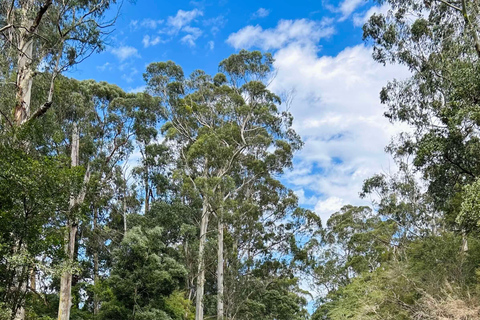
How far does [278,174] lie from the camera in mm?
18812

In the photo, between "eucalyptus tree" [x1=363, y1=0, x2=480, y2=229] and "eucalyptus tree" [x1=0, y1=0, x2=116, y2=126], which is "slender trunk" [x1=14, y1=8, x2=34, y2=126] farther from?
"eucalyptus tree" [x1=363, y1=0, x2=480, y2=229]

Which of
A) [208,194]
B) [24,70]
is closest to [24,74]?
[24,70]

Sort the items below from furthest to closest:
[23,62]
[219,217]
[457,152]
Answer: [219,217]
[457,152]
[23,62]

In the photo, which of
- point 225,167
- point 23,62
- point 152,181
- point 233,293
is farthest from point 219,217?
point 23,62

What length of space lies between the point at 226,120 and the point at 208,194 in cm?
411

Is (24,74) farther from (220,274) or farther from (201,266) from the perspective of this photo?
(220,274)

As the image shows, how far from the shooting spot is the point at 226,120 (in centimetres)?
1756

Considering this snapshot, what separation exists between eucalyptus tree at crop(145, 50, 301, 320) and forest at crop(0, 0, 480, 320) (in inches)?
2.9

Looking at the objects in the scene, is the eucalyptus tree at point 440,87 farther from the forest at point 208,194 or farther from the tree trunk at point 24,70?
the tree trunk at point 24,70

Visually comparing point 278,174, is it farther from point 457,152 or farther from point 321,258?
point 457,152

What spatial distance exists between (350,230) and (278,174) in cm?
690

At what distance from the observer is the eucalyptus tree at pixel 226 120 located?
16.6 m

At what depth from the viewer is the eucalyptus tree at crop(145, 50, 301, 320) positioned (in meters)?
16.6

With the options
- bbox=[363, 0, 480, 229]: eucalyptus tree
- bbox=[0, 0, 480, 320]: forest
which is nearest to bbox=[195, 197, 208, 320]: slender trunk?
bbox=[0, 0, 480, 320]: forest
